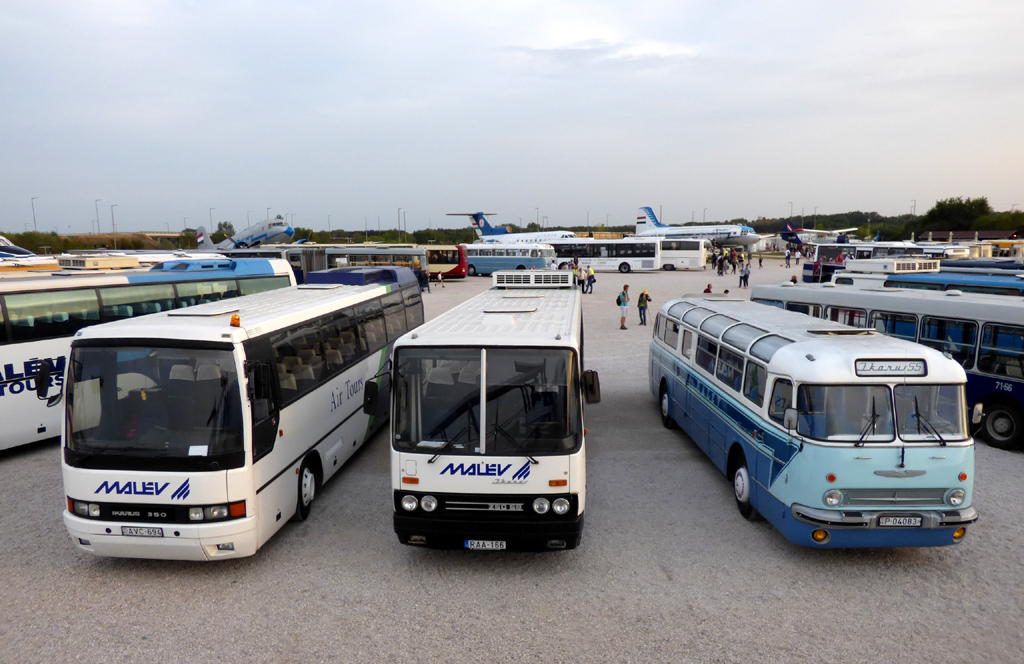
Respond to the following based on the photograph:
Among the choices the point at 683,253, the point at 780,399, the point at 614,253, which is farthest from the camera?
the point at 683,253

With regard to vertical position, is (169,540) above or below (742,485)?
above

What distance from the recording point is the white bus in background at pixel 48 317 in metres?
9.58

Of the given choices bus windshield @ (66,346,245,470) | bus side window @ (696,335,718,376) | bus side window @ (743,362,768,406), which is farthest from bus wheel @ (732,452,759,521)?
bus windshield @ (66,346,245,470)

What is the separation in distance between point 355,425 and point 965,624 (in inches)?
306

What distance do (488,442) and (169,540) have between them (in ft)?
10.7

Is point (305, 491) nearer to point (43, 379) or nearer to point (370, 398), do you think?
point (370, 398)

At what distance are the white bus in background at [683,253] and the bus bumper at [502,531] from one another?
51.6 metres

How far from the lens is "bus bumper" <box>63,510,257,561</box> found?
6.03m

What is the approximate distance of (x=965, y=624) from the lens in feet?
18.4

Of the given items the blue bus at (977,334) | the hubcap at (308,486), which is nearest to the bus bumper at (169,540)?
the hubcap at (308,486)

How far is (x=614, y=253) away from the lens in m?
54.2

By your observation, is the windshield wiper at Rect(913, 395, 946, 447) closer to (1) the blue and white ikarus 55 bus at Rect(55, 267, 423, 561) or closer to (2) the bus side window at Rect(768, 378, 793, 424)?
(2) the bus side window at Rect(768, 378, 793, 424)

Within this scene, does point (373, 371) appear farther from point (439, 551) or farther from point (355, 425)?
point (439, 551)

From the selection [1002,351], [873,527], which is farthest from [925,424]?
[1002,351]
